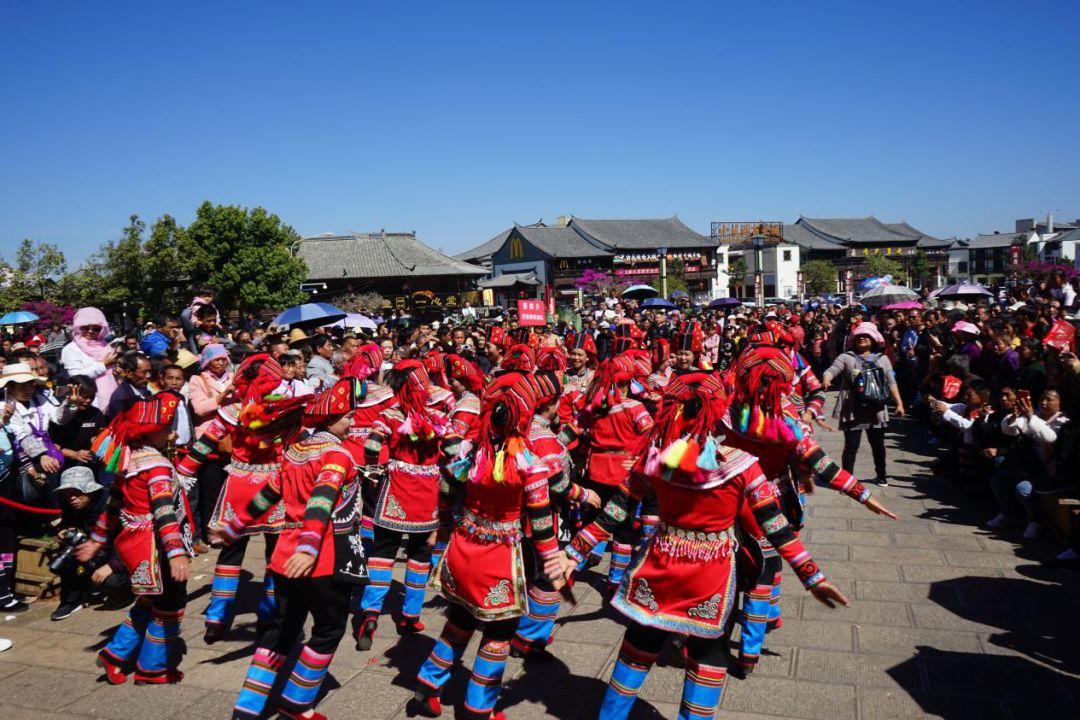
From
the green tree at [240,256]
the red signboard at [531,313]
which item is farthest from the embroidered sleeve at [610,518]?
the green tree at [240,256]

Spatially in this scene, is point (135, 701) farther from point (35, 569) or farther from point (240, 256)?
point (240, 256)

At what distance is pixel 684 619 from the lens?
3.79 metres

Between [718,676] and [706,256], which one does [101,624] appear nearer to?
[718,676]

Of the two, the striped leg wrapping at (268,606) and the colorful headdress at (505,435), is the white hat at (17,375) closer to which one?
the striped leg wrapping at (268,606)

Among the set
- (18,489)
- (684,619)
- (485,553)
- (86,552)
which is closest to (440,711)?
(485,553)

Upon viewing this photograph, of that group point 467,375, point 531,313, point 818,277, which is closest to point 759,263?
point 531,313

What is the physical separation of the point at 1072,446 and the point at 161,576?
714 cm

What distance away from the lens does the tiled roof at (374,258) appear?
48125 mm

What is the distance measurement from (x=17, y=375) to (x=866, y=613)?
7063 mm

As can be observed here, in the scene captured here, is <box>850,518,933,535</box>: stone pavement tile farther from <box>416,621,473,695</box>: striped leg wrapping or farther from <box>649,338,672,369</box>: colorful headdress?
<box>416,621,473,695</box>: striped leg wrapping

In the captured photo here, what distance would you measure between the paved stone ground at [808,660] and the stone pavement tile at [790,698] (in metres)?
0.01

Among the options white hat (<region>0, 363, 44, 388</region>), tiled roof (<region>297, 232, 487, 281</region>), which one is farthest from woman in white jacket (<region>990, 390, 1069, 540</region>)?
tiled roof (<region>297, 232, 487, 281</region>)

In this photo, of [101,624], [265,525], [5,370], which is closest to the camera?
[265,525]

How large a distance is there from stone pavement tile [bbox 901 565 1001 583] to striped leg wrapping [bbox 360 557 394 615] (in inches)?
163
